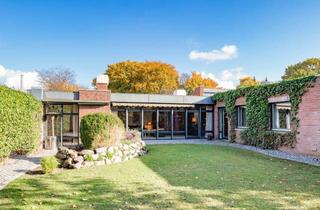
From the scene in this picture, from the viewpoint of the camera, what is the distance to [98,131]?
39.7 ft

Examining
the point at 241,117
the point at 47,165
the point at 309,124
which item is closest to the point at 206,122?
the point at 241,117

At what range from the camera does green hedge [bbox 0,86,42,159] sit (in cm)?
1059

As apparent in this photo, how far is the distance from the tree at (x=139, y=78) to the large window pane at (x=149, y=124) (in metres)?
20.9

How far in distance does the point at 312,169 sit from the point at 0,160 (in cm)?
1276

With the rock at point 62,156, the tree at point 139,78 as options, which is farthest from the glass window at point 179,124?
the tree at point 139,78

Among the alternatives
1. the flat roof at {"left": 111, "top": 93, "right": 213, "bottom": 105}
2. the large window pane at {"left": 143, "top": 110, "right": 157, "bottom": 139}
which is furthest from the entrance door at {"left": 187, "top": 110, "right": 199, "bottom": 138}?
the large window pane at {"left": 143, "top": 110, "right": 157, "bottom": 139}

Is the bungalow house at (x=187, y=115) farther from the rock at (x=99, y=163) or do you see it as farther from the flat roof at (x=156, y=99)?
the rock at (x=99, y=163)

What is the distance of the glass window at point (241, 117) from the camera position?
69.8 ft

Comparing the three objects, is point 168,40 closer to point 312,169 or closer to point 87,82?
point 312,169

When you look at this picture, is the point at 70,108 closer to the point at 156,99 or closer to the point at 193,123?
the point at 156,99

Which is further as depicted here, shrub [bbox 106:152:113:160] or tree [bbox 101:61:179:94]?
tree [bbox 101:61:179:94]

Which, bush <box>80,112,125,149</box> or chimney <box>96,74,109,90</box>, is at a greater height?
chimney <box>96,74,109,90</box>

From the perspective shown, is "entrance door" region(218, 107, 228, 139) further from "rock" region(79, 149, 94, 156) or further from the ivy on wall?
"rock" region(79, 149, 94, 156)

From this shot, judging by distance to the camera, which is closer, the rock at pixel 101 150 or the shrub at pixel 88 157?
the shrub at pixel 88 157
